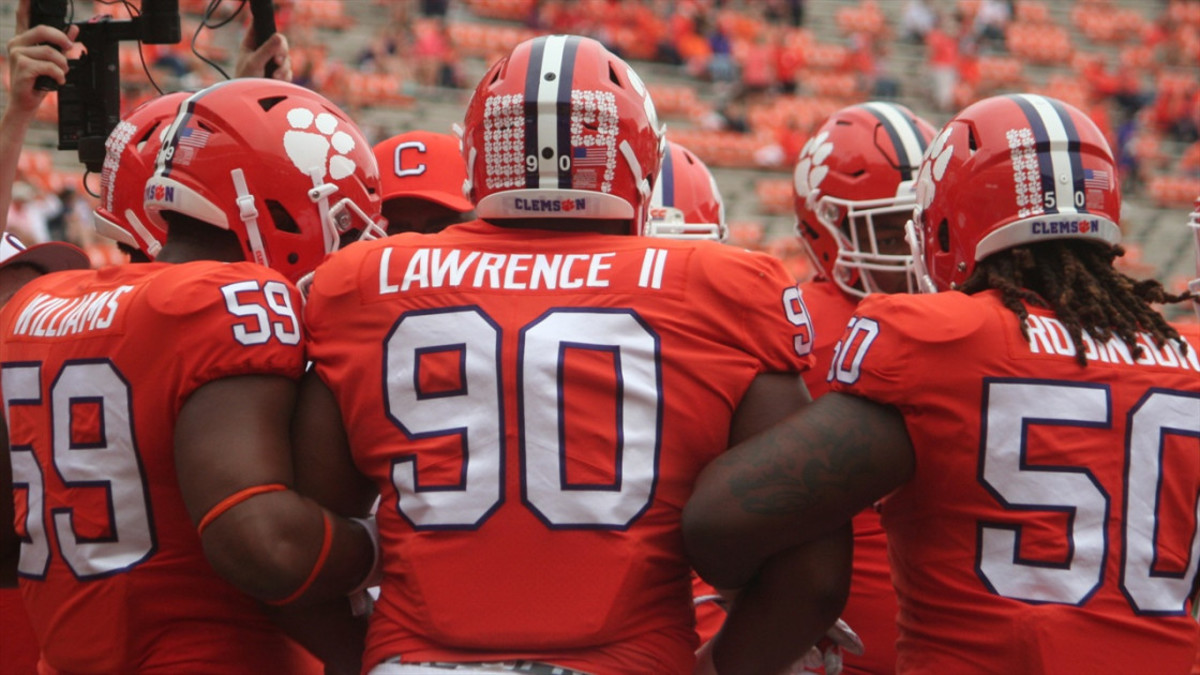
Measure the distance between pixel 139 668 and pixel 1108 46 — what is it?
27.0 m

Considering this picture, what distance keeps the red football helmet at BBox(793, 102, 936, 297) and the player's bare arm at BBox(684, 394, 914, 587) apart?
5.34 ft

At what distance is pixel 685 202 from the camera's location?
191 inches

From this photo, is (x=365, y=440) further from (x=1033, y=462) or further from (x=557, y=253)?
(x=1033, y=462)

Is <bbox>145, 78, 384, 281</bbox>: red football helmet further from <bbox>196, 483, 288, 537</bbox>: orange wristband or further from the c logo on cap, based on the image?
the c logo on cap

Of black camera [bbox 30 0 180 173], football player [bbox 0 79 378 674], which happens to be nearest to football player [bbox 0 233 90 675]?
black camera [bbox 30 0 180 173]

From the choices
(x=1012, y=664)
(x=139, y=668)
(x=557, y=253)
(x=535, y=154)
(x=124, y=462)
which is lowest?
(x=139, y=668)

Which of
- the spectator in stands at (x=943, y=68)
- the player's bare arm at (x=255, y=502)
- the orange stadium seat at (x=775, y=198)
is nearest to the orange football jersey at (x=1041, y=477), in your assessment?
the player's bare arm at (x=255, y=502)

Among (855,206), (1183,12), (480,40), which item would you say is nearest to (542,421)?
(855,206)

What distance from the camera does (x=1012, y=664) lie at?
2635mm

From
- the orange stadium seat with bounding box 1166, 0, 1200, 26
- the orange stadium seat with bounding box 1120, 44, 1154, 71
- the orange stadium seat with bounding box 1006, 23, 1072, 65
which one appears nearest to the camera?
the orange stadium seat with bounding box 1120, 44, 1154, 71

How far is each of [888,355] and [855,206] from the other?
1.81 meters

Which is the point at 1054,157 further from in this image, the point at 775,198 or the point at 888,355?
the point at 775,198

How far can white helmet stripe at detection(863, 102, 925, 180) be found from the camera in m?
4.38

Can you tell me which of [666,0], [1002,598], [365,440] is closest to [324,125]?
[365,440]
